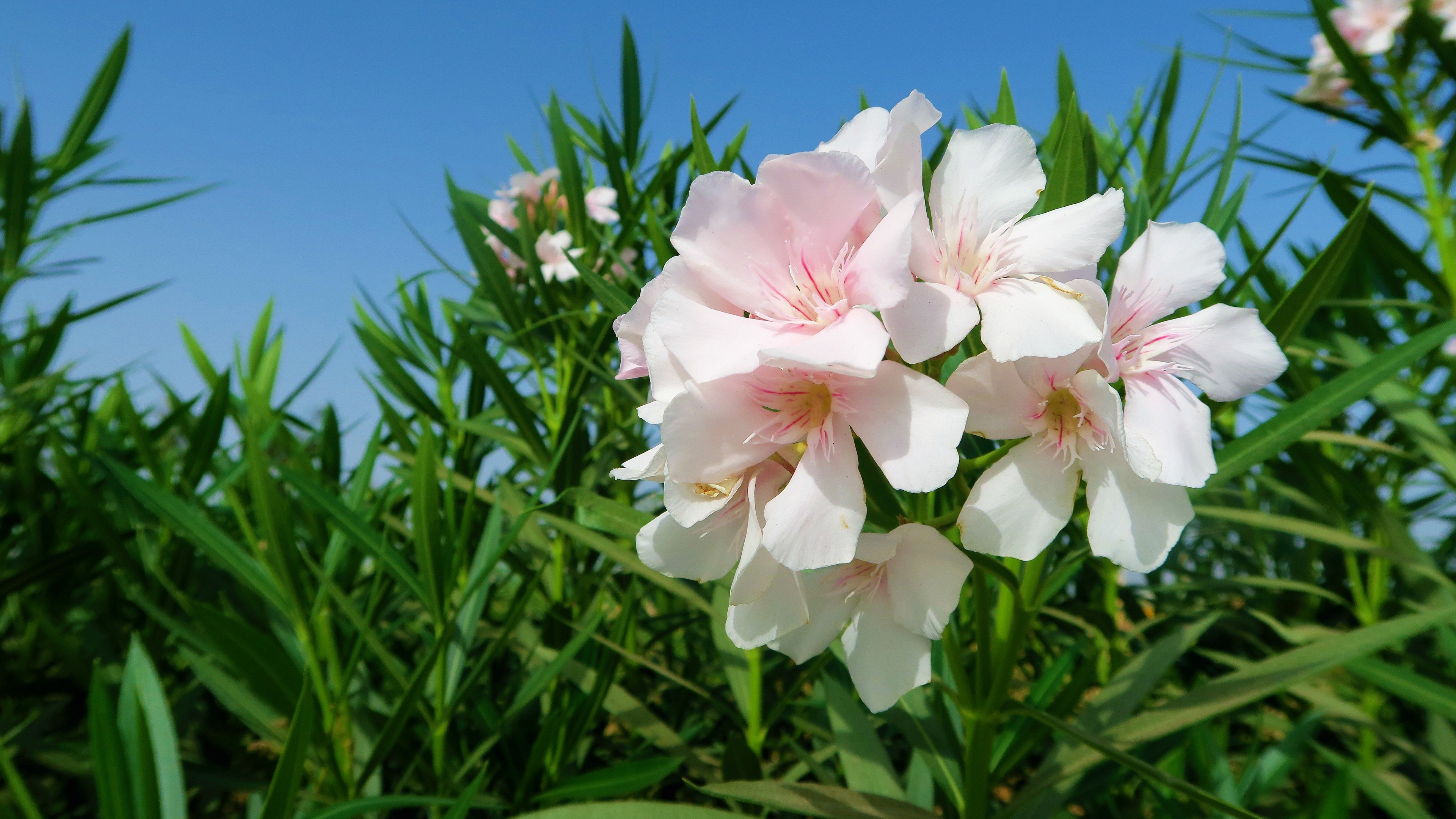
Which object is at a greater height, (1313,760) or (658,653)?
(658,653)

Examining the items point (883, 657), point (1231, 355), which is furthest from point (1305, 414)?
point (883, 657)

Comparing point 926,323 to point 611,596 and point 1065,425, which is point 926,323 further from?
point 611,596

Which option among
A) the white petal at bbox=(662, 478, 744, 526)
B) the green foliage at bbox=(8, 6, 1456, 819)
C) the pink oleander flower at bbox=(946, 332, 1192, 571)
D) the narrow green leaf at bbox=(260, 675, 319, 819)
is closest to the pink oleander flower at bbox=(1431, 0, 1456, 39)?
the green foliage at bbox=(8, 6, 1456, 819)

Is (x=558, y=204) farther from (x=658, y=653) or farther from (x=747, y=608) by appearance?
(x=747, y=608)

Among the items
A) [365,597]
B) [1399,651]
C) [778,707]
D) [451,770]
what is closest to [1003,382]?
[778,707]

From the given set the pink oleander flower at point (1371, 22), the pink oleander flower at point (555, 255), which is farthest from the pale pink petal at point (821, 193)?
the pink oleander flower at point (1371, 22)

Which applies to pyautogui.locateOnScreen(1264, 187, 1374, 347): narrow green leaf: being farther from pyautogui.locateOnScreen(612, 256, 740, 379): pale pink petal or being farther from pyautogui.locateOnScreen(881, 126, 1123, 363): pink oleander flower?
pyautogui.locateOnScreen(612, 256, 740, 379): pale pink petal

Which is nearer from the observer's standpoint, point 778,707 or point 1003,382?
point 1003,382
